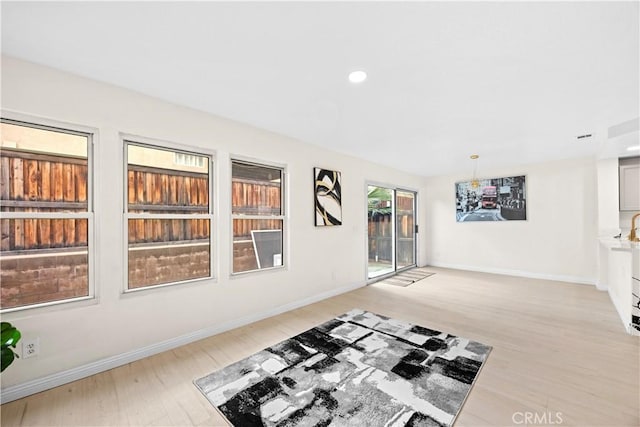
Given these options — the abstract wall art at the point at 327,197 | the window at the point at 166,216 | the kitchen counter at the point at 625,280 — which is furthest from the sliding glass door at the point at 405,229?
the window at the point at 166,216

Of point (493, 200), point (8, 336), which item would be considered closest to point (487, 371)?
point (8, 336)

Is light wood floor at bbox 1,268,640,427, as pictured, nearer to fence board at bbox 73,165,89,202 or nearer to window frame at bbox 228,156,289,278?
window frame at bbox 228,156,289,278

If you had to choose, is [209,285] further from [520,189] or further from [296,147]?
[520,189]

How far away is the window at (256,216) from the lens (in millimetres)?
3223

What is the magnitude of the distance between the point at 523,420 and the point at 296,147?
3.51 metres

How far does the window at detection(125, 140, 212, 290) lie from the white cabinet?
6443 millimetres

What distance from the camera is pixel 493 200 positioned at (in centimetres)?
595

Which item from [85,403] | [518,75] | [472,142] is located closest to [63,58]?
[85,403]

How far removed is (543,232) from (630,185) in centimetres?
144

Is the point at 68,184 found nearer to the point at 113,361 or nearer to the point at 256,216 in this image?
the point at 113,361

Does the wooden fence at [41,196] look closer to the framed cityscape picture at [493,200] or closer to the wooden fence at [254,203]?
the wooden fence at [254,203]

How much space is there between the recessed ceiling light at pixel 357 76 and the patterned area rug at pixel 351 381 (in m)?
2.45

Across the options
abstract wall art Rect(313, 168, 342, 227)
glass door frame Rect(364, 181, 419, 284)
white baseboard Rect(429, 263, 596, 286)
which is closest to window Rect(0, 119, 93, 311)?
abstract wall art Rect(313, 168, 342, 227)

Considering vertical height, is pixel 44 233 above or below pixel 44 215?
below
